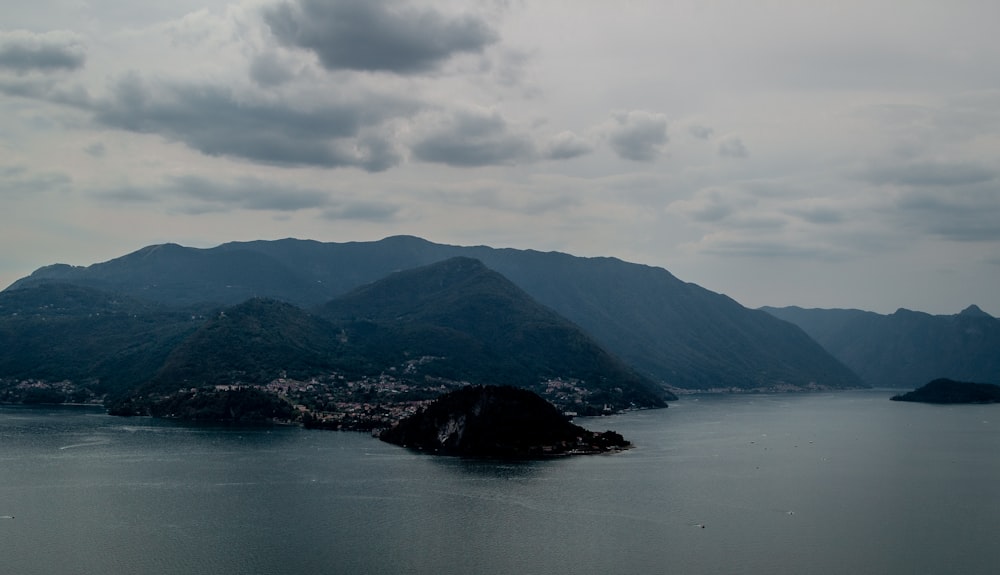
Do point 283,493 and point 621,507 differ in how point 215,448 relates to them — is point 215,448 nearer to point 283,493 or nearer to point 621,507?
point 283,493

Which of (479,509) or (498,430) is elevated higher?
(498,430)

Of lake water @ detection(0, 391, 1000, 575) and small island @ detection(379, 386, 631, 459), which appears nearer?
lake water @ detection(0, 391, 1000, 575)

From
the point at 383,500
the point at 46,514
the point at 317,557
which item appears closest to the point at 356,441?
the point at 383,500

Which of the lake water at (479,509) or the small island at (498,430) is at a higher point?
the small island at (498,430)

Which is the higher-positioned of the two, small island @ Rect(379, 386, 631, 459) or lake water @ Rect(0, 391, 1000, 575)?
small island @ Rect(379, 386, 631, 459)

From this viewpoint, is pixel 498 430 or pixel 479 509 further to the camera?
pixel 498 430

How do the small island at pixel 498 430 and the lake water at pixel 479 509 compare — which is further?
the small island at pixel 498 430
